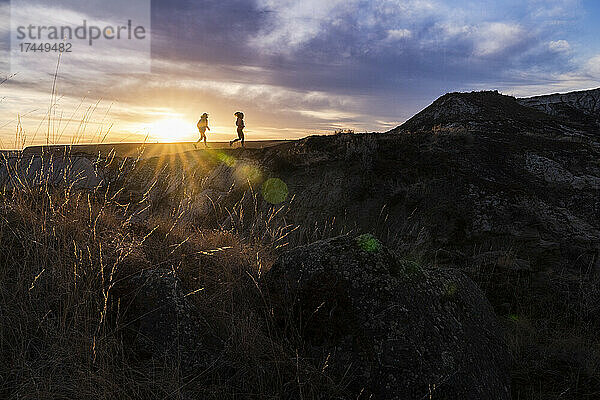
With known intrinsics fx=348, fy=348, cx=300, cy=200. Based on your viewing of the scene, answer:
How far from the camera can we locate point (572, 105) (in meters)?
26.0

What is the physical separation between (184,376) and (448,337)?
5.93 feet

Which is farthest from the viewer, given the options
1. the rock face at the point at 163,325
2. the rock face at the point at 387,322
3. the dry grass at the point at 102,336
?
the rock face at the point at 163,325

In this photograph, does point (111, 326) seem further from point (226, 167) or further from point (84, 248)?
point (226, 167)

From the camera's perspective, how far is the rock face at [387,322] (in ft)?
7.36

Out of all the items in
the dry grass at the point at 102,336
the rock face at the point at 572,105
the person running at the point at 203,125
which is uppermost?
the rock face at the point at 572,105

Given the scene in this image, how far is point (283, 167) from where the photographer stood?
10.1m

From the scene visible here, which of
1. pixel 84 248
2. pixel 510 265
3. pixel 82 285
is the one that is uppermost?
pixel 84 248

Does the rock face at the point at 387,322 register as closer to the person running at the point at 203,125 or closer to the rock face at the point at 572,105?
the person running at the point at 203,125

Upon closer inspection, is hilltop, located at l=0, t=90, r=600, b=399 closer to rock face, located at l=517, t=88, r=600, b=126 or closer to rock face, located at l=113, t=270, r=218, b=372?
rock face, located at l=113, t=270, r=218, b=372

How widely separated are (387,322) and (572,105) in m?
31.8

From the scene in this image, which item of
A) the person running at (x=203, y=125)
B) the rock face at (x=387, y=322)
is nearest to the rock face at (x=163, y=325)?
the rock face at (x=387, y=322)

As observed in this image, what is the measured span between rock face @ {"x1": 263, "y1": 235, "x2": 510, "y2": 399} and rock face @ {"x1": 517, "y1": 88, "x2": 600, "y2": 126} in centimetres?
2537

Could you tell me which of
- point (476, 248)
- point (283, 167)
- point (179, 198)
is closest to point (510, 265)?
point (476, 248)

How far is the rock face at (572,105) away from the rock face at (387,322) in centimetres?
2537
